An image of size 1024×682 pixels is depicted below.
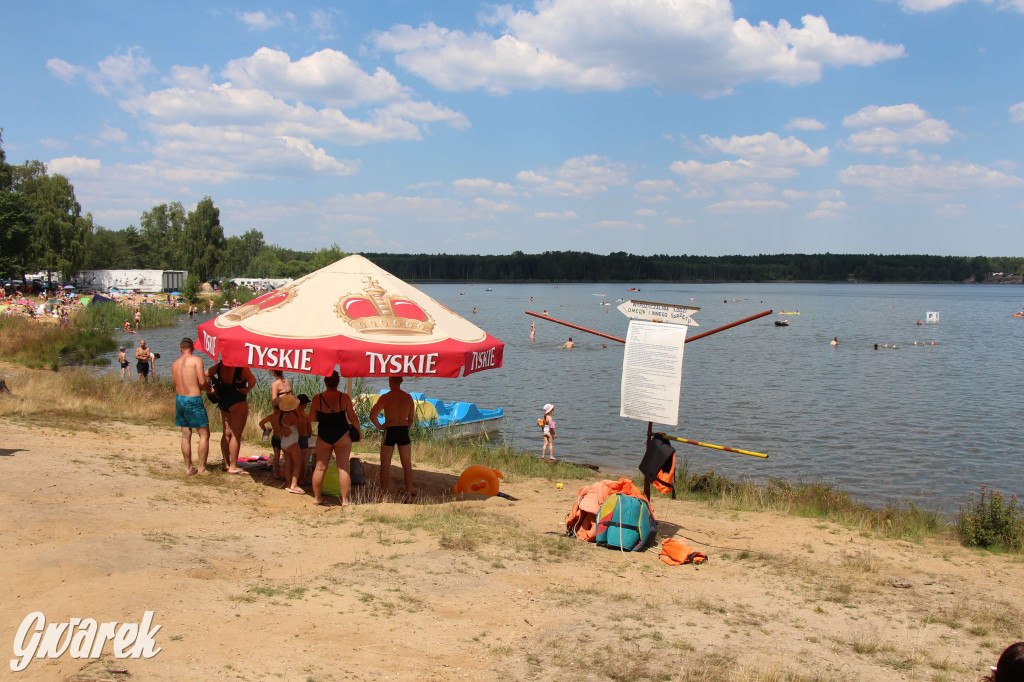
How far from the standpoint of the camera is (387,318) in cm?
888

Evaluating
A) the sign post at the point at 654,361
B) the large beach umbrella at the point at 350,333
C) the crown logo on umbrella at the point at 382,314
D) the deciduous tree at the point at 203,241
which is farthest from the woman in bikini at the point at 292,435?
the deciduous tree at the point at 203,241

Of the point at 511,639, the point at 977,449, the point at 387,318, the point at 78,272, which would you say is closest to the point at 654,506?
the point at 387,318

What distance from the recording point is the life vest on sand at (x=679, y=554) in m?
8.04

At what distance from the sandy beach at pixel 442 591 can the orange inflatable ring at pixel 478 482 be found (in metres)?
1.01

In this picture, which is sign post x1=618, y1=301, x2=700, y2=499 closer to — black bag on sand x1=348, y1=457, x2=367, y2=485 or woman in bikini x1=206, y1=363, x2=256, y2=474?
black bag on sand x1=348, y1=457, x2=367, y2=485

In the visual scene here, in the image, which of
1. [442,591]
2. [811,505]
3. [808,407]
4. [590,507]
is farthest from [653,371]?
[808,407]

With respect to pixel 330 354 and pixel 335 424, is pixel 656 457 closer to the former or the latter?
pixel 335 424

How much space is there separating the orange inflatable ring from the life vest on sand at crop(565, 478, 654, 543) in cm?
201

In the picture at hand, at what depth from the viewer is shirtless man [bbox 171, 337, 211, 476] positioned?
9422 mm

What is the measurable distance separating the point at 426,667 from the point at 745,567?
435 cm

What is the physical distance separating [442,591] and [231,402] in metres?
4.98

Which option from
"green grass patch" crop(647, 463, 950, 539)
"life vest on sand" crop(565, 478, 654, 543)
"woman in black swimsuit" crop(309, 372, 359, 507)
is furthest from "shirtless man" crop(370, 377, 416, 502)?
"green grass patch" crop(647, 463, 950, 539)

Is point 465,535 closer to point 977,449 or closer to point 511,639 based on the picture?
point 511,639

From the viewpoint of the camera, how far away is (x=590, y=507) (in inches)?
346
